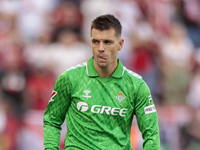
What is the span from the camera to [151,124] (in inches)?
165

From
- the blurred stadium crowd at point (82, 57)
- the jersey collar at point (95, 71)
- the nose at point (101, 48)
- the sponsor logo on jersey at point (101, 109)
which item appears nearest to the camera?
the nose at point (101, 48)

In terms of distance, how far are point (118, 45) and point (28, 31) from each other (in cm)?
583

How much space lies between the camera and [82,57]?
9.52 metres

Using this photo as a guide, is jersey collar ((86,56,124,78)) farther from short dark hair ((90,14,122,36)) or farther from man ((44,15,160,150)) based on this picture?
short dark hair ((90,14,122,36))

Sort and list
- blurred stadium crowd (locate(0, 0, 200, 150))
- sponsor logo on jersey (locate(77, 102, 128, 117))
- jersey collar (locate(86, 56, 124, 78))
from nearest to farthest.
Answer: sponsor logo on jersey (locate(77, 102, 128, 117)), jersey collar (locate(86, 56, 124, 78)), blurred stadium crowd (locate(0, 0, 200, 150))

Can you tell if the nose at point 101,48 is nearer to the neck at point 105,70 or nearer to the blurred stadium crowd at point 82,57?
the neck at point 105,70

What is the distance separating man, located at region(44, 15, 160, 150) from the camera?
13.5 ft

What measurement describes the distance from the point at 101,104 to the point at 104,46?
59 centimetres

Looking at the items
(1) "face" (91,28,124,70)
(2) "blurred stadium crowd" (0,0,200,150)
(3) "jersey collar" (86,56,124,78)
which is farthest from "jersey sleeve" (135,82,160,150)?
(2) "blurred stadium crowd" (0,0,200,150)

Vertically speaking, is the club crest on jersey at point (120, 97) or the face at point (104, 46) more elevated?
the face at point (104, 46)

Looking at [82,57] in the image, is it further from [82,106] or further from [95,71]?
[82,106]

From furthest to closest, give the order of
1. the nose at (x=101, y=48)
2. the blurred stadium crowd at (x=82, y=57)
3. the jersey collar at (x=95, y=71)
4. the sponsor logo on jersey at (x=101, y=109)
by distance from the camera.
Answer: the blurred stadium crowd at (x=82, y=57), the jersey collar at (x=95, y=71), the sponsor logo on jersey at (x=101, y=109), the nose at (x=101, y=48)

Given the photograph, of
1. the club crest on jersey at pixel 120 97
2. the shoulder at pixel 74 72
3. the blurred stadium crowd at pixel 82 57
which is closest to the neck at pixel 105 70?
the shoulder at pixel 74 72

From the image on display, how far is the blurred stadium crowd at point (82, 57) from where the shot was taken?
9.27 m
